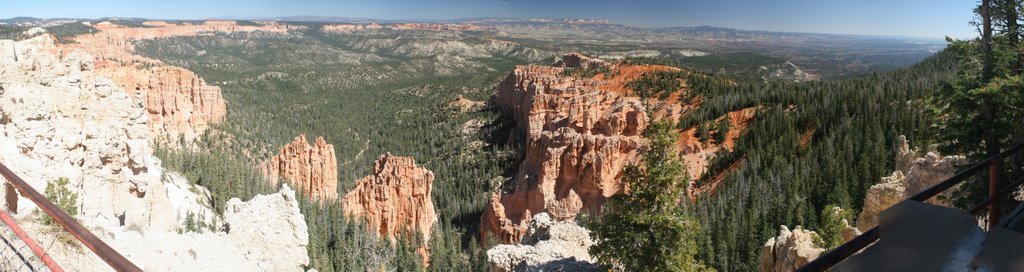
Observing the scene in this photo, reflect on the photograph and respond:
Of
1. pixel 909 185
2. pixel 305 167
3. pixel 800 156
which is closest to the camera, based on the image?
pixel 909 185

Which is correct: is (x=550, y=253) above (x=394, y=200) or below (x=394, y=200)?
above

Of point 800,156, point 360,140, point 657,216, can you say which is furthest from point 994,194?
point 360,140

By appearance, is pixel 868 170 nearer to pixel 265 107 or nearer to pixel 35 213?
pixel 35 213

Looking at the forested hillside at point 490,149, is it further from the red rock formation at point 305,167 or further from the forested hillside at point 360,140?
the red rock formation at point 305,167

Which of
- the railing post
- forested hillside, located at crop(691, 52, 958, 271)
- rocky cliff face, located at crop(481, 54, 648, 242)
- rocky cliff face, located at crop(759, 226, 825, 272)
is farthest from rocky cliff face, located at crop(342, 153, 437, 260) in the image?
the railing post

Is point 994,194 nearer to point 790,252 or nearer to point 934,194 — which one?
point 934,194

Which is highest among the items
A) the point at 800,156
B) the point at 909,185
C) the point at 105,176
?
the point at 909,185
